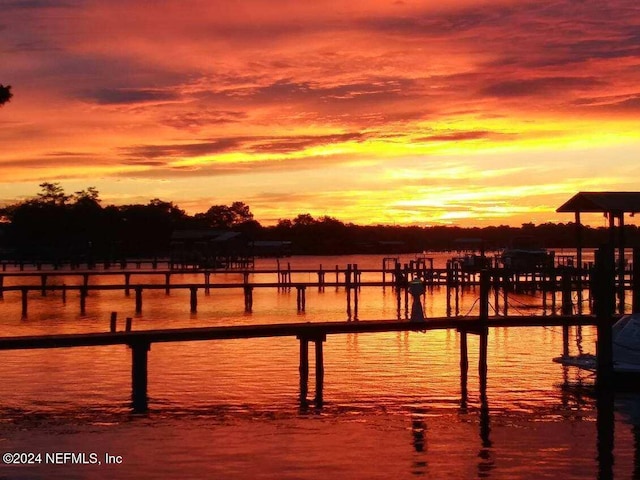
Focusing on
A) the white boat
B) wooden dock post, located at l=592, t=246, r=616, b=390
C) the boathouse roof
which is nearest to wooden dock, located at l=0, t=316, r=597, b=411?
the white boat

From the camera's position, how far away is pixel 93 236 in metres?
128

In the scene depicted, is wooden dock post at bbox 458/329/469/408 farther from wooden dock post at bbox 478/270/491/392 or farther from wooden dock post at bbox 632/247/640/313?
wooden dock post at bbox 632/247/640/313

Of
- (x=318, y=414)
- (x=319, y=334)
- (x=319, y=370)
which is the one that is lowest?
(x=318, y=414)

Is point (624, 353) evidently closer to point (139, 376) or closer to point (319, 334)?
point (319, 334)

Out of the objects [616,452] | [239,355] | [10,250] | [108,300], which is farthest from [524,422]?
[10,250]

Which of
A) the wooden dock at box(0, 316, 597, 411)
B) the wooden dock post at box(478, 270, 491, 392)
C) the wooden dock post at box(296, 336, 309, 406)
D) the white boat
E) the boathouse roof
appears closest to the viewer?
the wooden dock at box(0, 316, 597, 411)

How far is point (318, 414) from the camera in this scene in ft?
69.7

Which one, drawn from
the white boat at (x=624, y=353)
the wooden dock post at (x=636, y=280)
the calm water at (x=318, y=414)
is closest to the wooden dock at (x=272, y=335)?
the calm water at (x=318, y=414)

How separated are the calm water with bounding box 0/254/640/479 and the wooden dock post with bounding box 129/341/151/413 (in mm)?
302

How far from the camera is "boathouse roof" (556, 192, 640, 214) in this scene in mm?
39031

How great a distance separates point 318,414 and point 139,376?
4.25 metres

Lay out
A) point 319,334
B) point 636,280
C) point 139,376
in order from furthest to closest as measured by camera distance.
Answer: point 636,280 → point 319,334 → point 139,376

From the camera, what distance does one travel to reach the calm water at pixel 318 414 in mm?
16891

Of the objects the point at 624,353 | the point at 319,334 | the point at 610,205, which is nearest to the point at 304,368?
the point at 319,334
